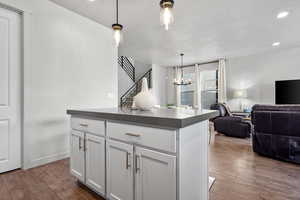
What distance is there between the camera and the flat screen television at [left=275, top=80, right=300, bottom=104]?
16.4 ft

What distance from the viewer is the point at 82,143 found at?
1718 millimetres

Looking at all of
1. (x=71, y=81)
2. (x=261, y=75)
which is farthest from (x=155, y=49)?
(x=261, y=75)

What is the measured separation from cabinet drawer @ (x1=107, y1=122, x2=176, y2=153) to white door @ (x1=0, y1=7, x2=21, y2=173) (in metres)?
1.84

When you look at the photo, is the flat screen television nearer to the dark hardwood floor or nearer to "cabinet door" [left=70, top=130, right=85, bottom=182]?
the dark hardwood floor

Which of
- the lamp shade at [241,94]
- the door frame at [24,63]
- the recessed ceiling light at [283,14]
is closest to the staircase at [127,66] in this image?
the lamp shade at [241,94]

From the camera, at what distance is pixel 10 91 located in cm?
223

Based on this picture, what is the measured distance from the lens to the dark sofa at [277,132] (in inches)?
95.3

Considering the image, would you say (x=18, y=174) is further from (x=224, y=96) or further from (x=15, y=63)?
(x=224, y=96)

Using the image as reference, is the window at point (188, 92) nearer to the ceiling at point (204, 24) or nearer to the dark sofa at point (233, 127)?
the ceiling at point (204, 24)

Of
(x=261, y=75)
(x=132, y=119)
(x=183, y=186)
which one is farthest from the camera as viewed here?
(x=261, y=75)

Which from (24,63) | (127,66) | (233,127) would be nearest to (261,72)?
(233,127)

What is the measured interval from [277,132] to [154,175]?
2606mm

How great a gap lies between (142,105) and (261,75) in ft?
20.5

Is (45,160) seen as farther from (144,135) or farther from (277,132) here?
(277,132)
